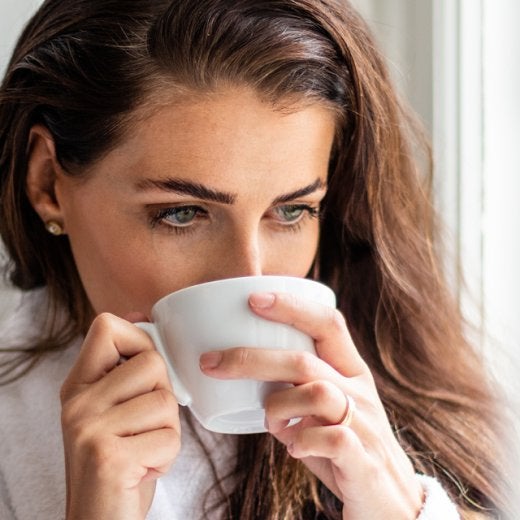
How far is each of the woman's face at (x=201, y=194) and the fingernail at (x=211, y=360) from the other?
0.57 feet

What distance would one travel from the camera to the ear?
4.28 feet

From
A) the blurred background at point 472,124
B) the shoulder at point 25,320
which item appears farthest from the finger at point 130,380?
the blurred background at point 472,124

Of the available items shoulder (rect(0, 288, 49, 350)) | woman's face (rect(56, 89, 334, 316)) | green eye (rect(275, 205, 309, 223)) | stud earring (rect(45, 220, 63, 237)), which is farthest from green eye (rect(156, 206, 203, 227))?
shoulder (rect(0, 288, 49, 350))

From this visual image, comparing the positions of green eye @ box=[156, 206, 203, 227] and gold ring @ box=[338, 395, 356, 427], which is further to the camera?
green eye @ box=[156, 206, 203, 227]

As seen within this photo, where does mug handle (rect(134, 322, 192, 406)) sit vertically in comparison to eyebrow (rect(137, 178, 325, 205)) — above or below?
below

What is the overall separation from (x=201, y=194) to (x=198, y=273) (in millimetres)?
97

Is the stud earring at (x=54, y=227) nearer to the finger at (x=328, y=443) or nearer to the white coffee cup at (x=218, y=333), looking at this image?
the white coffee cup at (x=218, y=333)

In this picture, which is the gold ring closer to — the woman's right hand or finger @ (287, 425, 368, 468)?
finger @ (287, 425, 368, 468)

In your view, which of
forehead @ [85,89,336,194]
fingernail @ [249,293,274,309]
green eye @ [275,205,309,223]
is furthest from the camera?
green eye @ [275,205,309,223]

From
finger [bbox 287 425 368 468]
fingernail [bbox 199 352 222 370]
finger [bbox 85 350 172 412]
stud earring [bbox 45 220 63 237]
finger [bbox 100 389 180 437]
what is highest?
fingernail [bbox 199 352 222 370]

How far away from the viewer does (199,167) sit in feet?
3.70

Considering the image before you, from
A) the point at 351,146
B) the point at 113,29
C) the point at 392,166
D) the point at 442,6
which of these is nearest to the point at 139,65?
the point at 113,29

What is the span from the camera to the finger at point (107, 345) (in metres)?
1.03

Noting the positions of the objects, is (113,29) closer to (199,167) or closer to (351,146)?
(199,167)
